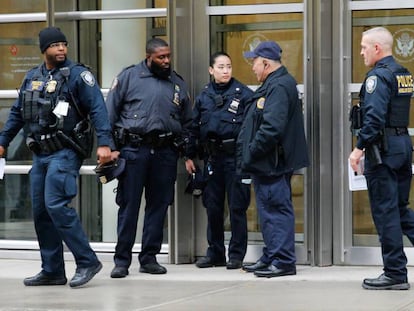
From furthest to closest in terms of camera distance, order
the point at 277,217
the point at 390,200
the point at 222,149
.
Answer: the point at 222,149
the point at 277,217
the point at 390,200

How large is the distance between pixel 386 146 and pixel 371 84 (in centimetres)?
47

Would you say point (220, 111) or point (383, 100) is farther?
point (220, 111)

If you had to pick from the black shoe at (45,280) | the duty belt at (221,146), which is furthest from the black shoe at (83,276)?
the duty belt at (221,146)

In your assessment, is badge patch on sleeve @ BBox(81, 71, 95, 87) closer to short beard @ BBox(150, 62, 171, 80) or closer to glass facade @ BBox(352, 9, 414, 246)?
short beard @ BBox(150, 62, 171, 80)

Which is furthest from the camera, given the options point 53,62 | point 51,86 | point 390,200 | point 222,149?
point 222,149

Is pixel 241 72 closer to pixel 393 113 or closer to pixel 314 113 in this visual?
pixel 314 113

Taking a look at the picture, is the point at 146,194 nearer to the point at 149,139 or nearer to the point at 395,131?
the point at 149,139

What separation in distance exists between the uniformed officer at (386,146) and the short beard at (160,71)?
74.4 inches

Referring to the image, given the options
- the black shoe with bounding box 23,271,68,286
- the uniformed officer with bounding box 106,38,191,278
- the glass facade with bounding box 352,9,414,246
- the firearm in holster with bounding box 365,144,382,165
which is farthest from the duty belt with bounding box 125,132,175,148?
the firearm in holster with bounding box 365,144,382,165

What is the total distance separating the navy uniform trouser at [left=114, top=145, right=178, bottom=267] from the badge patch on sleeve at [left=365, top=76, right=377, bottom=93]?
2.05 m

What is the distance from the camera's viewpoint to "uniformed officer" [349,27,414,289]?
7.53m

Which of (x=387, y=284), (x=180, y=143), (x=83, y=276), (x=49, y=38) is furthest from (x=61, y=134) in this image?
(x=387, y=284)

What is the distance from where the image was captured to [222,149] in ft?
29.9

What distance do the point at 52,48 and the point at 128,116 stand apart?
38.0 inches
